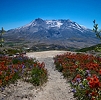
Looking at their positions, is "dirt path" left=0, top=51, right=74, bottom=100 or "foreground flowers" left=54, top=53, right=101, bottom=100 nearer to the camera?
"foreground flowers" left=54, top=53, right=101, bottom=100

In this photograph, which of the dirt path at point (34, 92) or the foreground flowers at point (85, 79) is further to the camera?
the dirt path at point (34, 92)

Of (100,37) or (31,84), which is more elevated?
(100,37)

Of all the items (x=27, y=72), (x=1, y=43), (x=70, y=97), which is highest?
(x=1, y=43)

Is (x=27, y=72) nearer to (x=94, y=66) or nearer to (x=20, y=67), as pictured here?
(x=20, y=67)

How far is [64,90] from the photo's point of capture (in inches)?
438

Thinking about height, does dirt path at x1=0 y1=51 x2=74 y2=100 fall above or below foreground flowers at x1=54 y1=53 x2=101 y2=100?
below

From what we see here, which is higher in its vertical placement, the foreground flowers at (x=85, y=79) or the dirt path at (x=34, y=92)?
the foreground flowers at (x=85, y=79)

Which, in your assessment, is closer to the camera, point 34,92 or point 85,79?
point 85,79

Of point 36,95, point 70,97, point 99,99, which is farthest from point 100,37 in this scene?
point 36,95

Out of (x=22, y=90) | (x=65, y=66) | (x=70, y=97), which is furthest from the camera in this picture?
(x=65, y=66)

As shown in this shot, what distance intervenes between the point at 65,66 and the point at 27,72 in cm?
406

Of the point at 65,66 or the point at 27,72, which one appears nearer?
the point at 27,72

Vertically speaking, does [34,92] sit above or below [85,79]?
below

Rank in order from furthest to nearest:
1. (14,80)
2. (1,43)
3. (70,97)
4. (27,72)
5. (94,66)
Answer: (27,72) → (94,66) → (14,80) → (70,97) → (1,43)
